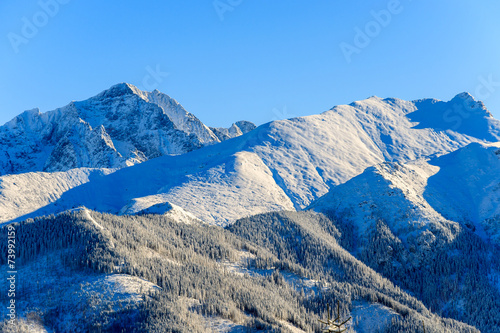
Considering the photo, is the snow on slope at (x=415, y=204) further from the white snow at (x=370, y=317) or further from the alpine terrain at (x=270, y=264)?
the white snow at (x=370, y=317)

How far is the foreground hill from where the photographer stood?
85750 mm

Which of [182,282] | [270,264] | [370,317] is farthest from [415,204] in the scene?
[182,282]

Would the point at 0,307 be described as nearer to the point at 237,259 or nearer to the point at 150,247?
the point at 150,247

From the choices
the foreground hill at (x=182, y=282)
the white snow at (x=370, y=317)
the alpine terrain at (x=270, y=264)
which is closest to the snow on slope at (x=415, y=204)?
the alpine terrain at (x=270, y=264)

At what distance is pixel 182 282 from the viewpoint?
320 ft

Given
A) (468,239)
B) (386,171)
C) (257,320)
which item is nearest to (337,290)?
(257,320)

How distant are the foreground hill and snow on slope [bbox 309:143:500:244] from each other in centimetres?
2584

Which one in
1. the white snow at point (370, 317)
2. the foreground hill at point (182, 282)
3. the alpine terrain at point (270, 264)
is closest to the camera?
the foreground hill at point (182, 282)

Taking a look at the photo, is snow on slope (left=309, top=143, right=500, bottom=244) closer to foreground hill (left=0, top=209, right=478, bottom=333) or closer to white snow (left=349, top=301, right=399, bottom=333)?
foreground hill (left=0, top=209, right=478, bottom=333)

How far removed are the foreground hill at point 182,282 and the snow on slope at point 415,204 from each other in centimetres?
2584

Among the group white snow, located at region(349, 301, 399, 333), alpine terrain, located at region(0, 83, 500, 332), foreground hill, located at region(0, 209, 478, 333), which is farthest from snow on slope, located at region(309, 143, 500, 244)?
white snow, located at region(349, 301, 399, 333)

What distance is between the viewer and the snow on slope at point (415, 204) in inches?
6137

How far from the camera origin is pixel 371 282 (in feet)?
422

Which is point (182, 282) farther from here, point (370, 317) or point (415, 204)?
point (415, 204)
